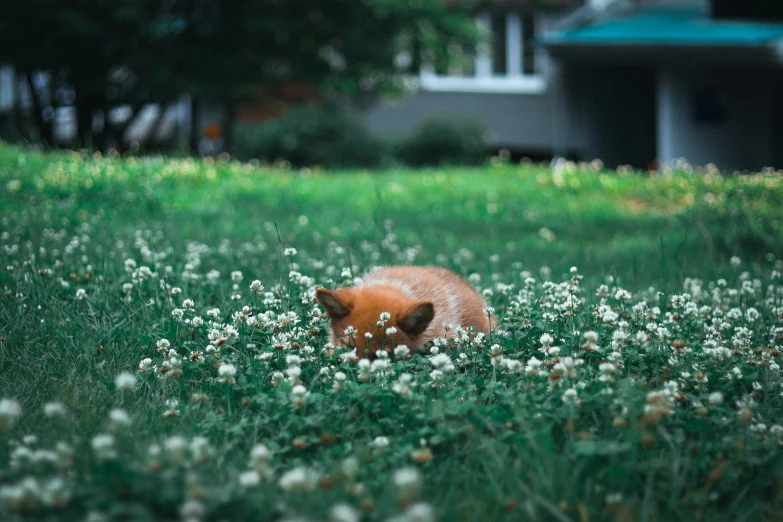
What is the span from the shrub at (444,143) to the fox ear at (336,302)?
15260 millimetres

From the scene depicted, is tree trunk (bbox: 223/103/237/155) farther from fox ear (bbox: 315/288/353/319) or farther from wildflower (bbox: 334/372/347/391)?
wildflower (bbox: 334/372/347/391)

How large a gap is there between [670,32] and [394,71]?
533 cm

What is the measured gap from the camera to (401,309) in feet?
14.5

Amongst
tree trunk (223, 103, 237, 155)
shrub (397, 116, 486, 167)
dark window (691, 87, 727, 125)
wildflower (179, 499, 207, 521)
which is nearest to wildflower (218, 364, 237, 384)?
wildflower (179, 499, 207, 521)

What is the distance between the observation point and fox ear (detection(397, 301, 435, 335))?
4262 mm

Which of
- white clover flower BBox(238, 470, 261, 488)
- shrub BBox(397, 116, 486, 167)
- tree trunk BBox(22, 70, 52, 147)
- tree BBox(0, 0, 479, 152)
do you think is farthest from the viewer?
shrub BBox(397, 116, 486, 167)

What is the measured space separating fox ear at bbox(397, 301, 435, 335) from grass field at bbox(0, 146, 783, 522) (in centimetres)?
17

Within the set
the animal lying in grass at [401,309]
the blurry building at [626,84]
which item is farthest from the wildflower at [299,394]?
the blurry building at [626,84]

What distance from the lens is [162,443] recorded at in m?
3.25

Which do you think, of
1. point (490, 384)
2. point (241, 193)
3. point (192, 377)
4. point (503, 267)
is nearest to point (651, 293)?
point (503, 267)

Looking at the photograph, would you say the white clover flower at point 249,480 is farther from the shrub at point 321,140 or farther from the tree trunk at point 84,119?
the tree trunk at point 84,119

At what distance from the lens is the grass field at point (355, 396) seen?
2777 millimetres

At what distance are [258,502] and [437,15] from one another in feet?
51.6

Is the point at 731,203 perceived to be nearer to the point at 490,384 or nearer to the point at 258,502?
the point at 490,384
